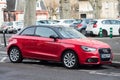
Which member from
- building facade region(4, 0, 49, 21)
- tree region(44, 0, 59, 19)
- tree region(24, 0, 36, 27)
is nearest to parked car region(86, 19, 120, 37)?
tree region(24, 0, 36, 27)

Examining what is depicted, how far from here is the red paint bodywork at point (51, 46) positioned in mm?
15242

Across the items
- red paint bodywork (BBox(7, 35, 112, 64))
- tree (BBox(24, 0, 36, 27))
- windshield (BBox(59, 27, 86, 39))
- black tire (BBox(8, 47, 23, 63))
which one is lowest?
black tire (BBox(8, 47, 23, 63))

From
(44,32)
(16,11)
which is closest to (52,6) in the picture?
(16,11)

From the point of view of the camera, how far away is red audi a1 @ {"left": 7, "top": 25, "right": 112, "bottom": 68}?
600 inches

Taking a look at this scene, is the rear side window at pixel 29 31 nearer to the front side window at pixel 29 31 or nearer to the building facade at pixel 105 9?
the front side window at pixel 29 31

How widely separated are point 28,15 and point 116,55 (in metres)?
11.6

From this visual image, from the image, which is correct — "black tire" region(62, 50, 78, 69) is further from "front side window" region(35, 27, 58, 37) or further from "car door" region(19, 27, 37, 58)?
"car door" region(19, 27, 37, 58)

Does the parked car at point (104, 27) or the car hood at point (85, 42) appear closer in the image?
the car hood at point (85, 42)

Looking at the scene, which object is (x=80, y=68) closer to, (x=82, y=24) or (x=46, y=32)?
(x=46, y=32)

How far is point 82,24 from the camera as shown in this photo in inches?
1626

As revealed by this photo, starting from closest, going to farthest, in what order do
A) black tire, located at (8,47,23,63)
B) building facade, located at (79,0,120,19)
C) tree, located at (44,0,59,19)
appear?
black tire, located at (8,47,23,63), building facade, located at (79,0,120,19), tree, located at (44,0,59,19)

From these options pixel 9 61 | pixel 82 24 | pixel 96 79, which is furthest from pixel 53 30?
pixel 82 24

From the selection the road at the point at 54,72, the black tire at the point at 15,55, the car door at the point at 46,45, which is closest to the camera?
the road at the point at 54,72

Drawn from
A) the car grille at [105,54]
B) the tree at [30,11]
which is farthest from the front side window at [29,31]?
the tree at [30,11]
